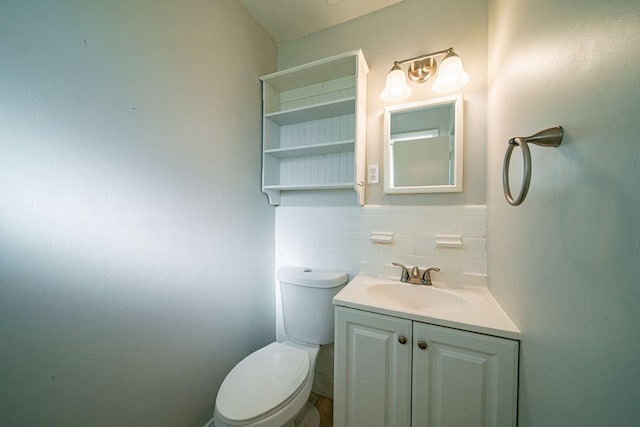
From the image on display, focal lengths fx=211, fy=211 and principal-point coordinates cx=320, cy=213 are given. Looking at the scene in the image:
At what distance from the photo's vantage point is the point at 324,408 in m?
1.33

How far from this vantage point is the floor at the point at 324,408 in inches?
48.2

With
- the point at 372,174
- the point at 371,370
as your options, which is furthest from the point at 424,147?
the point at 371,370

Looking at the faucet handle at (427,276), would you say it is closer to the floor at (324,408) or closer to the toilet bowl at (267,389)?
the toilet bowl at (267,389)

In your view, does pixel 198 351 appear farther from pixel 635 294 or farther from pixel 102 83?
pixel 635 294

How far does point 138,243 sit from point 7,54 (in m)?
0.61

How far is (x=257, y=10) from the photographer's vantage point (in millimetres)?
1300

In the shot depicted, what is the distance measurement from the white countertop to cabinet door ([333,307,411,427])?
37mm

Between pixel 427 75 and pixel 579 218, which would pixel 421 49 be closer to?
pixel 427 75

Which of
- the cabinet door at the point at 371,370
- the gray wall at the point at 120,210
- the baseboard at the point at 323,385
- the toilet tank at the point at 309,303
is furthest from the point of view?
the baseboard at the point at 323,385

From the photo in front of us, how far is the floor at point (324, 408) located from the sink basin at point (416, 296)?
32.1 inches

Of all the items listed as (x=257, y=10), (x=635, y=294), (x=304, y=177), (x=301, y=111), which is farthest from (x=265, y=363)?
(x=257, y=10)

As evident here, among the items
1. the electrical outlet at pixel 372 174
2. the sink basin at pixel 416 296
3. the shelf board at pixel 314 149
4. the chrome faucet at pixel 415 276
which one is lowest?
the sink basin at pixel 416 296

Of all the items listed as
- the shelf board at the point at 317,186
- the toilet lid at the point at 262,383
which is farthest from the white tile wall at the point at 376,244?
the toilet lid at the point at 262,383

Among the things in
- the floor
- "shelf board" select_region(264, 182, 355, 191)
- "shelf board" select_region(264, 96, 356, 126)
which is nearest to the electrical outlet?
"shelf board" select_region(264, 182, 355, 191)
